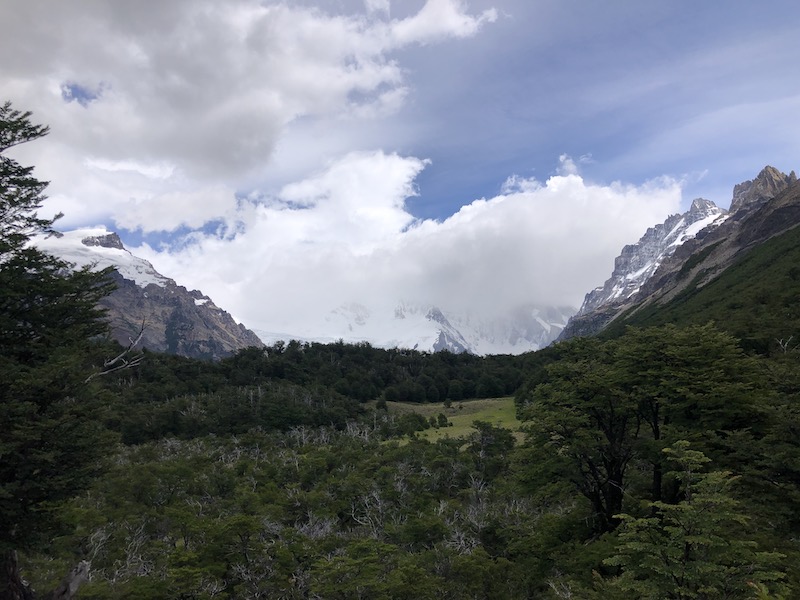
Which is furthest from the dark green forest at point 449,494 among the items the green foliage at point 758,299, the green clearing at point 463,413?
the green clearing at point 463,413

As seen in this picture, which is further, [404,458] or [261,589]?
[404,458]

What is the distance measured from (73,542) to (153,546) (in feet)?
15.5

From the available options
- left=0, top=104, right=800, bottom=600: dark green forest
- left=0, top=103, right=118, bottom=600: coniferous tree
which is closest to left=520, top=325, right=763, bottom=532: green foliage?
left=0, top=104, right=800, bottom=600: dark green forest

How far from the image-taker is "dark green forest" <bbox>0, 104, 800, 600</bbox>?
1416cm

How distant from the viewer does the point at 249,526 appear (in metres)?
23.7

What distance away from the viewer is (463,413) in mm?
95562

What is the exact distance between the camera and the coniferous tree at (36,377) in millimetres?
15578

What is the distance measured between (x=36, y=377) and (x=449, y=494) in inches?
1486

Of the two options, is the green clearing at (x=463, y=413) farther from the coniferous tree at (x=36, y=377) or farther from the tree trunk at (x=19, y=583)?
the coniferous tree at (x=36, y=377)

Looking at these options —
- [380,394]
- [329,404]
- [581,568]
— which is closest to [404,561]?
[581,568]

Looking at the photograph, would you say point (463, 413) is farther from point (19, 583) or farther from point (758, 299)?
point (19, 583)

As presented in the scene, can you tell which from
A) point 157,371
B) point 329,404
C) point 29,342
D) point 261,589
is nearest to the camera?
point 29,342

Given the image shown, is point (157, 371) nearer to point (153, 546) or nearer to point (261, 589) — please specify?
point (153, 546)

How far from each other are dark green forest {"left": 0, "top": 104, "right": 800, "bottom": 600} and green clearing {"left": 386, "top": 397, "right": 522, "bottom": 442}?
83.9ft
